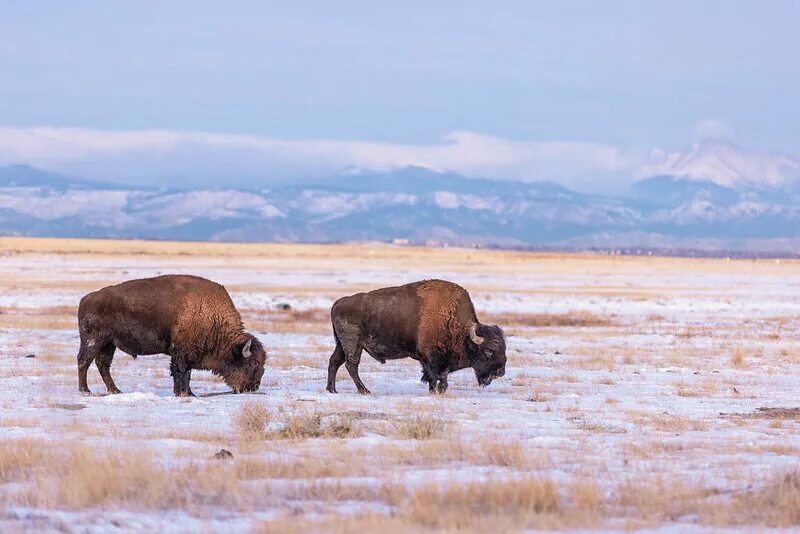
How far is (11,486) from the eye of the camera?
10.1m

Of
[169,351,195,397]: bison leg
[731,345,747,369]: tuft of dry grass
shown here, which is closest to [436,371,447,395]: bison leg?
[169,351,195,397]: bison leg

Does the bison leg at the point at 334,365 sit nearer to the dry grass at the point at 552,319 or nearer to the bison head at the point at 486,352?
the bison head at the point at 486,352

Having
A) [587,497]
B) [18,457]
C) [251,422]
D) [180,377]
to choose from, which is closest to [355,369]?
[180,377]

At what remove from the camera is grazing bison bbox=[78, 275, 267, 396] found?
55.9 ft

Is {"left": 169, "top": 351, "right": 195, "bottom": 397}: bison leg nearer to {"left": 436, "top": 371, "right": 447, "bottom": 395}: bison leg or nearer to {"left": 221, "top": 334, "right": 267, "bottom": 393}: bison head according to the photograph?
{"left": 221, "top": 334, "right": 267, "bottom": 393}: bison head

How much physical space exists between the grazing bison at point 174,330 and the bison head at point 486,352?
3.20 m

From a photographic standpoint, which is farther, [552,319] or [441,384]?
[552,319]

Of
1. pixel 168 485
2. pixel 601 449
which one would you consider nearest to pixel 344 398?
pixel 601 449

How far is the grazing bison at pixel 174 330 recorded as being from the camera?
17.0 metres

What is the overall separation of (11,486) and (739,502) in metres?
6.01

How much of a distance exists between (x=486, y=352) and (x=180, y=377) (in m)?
4.57

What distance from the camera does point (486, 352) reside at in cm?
1817

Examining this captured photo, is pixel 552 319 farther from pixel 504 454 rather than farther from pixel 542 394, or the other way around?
pixel 504 454

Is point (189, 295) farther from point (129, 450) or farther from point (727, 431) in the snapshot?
point (727, 431)
